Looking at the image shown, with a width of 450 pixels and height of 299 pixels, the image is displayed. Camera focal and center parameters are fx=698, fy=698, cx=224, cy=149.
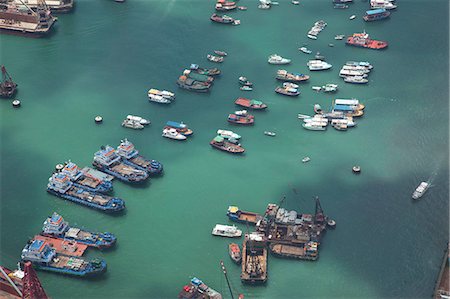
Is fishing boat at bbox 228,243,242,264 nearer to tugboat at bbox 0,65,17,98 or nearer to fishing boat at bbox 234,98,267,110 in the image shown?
fishing boat at bbox 234,98,267,110

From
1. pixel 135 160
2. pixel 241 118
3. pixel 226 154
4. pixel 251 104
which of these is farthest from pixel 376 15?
pixel 135 160

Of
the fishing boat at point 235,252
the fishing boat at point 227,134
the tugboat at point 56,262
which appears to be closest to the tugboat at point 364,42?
the fishing boat at point 227,134

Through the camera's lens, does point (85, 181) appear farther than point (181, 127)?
No

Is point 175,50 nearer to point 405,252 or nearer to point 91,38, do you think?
point 91,38

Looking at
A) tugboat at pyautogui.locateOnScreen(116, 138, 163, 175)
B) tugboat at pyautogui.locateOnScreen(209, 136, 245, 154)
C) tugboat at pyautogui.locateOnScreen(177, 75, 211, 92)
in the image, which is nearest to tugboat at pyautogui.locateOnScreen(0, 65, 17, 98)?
tugboat at pyautogui.locateOnScreen(116, 138, 163, 175)

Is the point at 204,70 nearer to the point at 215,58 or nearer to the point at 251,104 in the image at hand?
the point at 215,58
